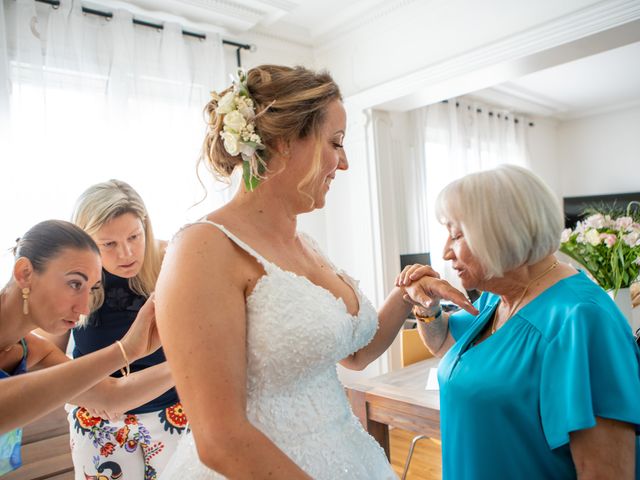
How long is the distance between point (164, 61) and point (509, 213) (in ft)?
9.37

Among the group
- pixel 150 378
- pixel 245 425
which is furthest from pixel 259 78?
pixel 150 378

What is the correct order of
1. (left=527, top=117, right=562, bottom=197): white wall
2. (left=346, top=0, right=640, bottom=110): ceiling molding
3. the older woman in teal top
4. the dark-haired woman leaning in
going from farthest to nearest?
(left=527, top=117, right=562, bottom=197): white wall, (left=346, top=0, right=640, bottom=110): ceiling molding, the dark-haired woman leaning in, the older woman in teal top

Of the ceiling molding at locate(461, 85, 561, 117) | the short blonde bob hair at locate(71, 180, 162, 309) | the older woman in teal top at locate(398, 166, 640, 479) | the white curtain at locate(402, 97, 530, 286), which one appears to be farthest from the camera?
the ceiling molding at locate(461, 85, 561, 117)

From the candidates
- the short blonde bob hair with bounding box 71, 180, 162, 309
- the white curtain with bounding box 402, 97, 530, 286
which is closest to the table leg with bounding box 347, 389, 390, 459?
the short blonde bob hair with bounding box 71, 180, 162, 309

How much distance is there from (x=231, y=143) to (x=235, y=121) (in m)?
0.05

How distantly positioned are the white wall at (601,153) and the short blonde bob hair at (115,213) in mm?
6857

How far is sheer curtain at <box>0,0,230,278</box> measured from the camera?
9.05ft

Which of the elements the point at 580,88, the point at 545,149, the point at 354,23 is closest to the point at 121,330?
the point at 354,23

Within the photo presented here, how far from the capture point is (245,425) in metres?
0.92

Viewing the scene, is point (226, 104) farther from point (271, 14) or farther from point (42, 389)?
point (271, 14)

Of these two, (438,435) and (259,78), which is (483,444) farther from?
(259,78)

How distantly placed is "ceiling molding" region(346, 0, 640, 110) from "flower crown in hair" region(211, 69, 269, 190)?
230 centimetres

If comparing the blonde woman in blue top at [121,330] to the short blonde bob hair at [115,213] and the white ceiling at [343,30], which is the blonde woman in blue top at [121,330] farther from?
the white ceiling at [343,30]

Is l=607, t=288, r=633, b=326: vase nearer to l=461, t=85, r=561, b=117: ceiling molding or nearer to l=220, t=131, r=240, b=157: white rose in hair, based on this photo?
l=220, t=131, r=240, b=157: white rose in hair
